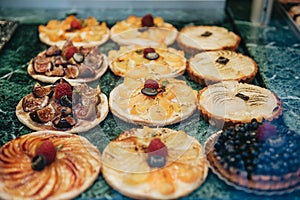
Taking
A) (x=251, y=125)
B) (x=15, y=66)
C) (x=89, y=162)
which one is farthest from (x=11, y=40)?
(x=251, y=125)

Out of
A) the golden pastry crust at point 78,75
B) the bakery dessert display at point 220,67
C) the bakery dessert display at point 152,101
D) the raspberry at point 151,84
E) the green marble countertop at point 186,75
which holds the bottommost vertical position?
the green marble countertop at point 186,75

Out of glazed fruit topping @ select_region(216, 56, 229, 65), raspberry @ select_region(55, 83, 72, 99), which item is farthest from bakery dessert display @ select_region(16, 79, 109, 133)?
glazed fruit topping @ select_region(216, 56, 229, 65)

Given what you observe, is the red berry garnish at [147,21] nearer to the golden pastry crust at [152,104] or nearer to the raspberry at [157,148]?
the golden pastry crust at [152,104]

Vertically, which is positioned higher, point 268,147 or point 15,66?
point 268,147

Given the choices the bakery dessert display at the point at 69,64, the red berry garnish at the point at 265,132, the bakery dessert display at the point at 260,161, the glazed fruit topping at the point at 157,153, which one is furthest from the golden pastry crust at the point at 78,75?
the red berry garnish at the point at 265,132

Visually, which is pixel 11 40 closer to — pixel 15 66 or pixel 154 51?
pixel 15 66

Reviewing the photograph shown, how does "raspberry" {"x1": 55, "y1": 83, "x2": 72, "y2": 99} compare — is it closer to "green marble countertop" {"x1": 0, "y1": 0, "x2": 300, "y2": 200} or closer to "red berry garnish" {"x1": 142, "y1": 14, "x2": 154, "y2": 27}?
"green marble countertop" {"x1": 0, "y1": 0, "x2": 300, "y2": 200}

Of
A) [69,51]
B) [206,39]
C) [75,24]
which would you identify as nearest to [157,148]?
[69,51]
